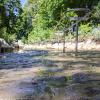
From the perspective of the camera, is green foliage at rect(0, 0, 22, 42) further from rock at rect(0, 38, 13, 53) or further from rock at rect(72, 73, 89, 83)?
rock at rect(72, 73, 89, 83)

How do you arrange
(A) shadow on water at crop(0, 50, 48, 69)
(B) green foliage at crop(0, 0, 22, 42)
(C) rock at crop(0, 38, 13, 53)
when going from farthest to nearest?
(B) green foliage at crop(0, 0, 22, 42), (C) rock at crop(0, 38, 13, 53), (A) shadow on water at crop(0, 50, 48, 69)

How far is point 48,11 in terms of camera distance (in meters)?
60.7

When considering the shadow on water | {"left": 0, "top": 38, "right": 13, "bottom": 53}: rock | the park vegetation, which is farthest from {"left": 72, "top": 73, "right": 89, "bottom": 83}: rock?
the park vegetation

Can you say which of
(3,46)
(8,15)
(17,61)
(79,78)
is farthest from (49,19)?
(79,78)

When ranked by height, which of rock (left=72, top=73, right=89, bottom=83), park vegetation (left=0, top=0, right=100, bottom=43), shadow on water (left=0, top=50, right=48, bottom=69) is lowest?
shadow on water (left=0, top=50, right=48, bottom=69)

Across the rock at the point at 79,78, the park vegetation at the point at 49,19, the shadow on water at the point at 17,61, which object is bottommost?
the shadow on water at the point at 17,61

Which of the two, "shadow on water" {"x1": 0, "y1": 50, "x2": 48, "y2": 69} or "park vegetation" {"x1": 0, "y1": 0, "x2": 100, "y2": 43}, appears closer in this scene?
"shadow on water" {"x1": 0, "y1": 50, "x2": 48, "y2": 69}

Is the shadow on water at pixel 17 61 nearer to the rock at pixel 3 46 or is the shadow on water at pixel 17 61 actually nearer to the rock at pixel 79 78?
the rock at pixel 79 78

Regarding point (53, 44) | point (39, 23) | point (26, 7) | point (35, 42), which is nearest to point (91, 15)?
point (53, 44)

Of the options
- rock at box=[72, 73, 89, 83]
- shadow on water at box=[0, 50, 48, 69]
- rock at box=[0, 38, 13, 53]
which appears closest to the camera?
rock at box=[72, 73, 89, 83]

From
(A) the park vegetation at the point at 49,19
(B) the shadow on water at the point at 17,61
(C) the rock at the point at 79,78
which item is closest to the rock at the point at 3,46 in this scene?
(A) the park vegetation at the point at 49,19

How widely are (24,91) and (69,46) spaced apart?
4154 centimetres

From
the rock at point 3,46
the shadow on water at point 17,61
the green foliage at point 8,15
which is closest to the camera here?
the shadow on water at point 17,61

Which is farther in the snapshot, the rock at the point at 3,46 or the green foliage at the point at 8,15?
the green foliage at the point at 8,15
